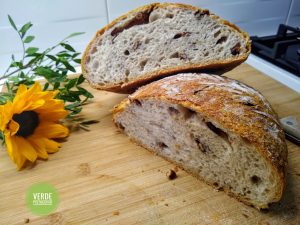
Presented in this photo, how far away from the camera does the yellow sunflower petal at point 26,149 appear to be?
116 centimetres

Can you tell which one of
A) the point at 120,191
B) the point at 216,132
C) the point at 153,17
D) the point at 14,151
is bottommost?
the point at 120,191

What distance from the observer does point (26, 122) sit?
119 cm

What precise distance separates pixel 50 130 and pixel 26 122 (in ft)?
0.36

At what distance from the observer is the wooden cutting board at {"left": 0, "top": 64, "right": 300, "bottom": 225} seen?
99cm

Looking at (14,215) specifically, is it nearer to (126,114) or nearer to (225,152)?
(126,114)

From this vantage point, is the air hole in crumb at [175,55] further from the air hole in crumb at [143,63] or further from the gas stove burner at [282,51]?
the gas stove burner at [282,51]

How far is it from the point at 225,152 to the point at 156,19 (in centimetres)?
82

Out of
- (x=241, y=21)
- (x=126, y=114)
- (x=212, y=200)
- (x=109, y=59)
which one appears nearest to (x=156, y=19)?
(x=109, y=59)

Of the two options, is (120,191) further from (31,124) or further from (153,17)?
(153,17)

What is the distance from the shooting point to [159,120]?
1230 millimetres

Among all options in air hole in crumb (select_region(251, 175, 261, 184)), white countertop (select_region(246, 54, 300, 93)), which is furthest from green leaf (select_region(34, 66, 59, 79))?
white countertop (select_region(246, 54, 300, 93))

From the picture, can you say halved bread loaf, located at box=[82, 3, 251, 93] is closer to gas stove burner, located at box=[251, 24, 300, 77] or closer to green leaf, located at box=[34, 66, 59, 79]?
green leaf, located at box=[34, 66, 59, 79]

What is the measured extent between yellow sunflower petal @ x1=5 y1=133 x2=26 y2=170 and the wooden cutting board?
1.6 inches

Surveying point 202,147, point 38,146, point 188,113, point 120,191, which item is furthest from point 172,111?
point 38,146
